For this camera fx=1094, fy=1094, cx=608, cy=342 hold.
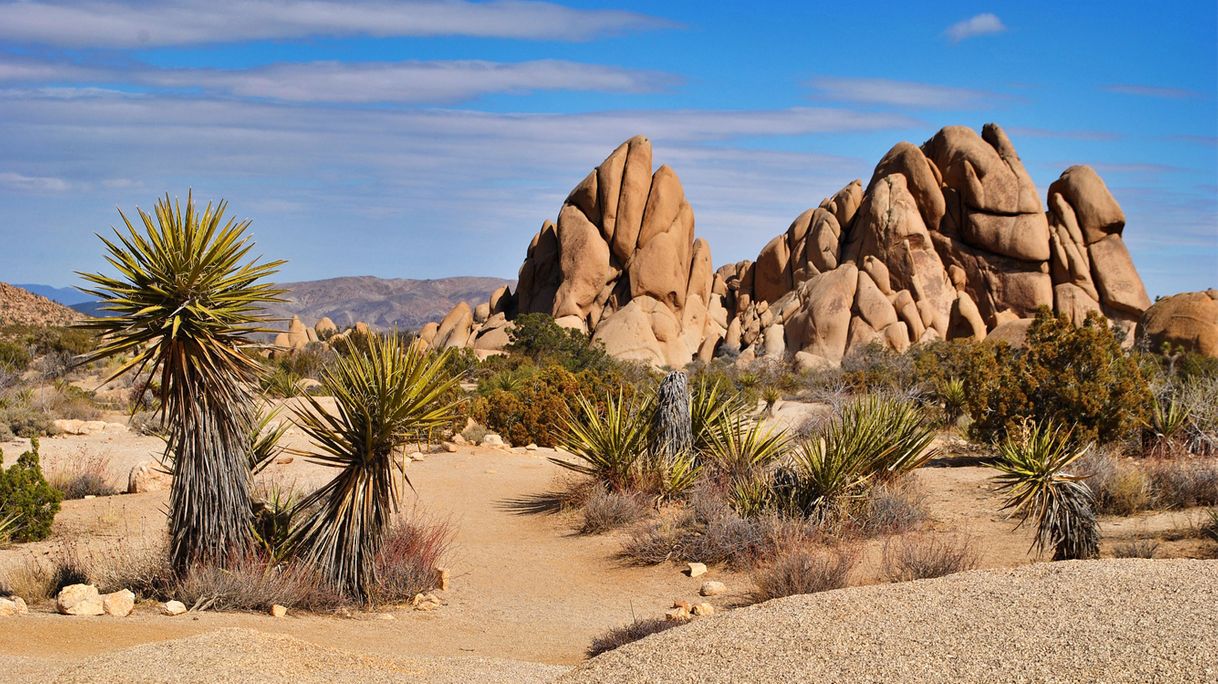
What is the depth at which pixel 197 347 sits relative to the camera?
30.7 ft

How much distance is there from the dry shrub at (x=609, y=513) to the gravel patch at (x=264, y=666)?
607 cm

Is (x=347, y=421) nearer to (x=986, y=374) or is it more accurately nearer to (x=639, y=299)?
(x=986, y=374)

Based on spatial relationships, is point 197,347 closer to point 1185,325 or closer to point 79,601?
point 79,601

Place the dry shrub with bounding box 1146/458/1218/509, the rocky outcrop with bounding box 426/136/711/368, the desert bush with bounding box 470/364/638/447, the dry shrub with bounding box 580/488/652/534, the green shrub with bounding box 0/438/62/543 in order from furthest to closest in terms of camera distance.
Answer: the rocky outcrop with bounding box 426/136/711/368 → the desert bush with bounding box 470/364/638/447 → the dry shrub with bounding box 580/488/652/534 → the dry shrub with bounding box 1146/458/1218/509 → the green shrub with bounding box 0/438/62/543

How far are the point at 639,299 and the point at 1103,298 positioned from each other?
20.3 m

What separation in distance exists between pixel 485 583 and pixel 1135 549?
6590 millimetres

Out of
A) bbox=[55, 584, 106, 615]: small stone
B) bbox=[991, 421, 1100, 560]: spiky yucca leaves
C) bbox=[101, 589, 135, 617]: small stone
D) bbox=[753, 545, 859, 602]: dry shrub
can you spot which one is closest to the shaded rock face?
bbox=[991, 421, 1100, 560]: spiky yucca leaves

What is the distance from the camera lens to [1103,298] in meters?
47.2

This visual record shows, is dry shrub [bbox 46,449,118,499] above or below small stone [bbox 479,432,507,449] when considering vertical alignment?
below

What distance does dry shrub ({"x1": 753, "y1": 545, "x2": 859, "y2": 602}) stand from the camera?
9781 mm

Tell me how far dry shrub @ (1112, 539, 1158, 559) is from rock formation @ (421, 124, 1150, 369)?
1233 inches

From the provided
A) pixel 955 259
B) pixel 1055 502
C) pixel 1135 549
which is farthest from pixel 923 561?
pixel 955 259

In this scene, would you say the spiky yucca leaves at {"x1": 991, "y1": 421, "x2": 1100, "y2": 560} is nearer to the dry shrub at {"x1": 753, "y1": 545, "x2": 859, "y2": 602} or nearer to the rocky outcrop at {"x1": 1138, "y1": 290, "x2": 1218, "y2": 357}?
the dry shrub at {"x1": 753, "y1": 545, "x2": 859, "y2": 602}

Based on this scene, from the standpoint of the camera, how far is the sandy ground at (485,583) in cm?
782
